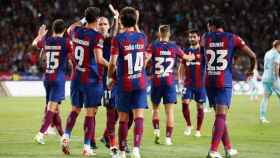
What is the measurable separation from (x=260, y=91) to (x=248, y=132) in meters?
20.1

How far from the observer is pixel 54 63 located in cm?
1316

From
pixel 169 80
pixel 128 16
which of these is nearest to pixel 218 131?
pixel 128 16

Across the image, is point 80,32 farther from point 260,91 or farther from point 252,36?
point 252,36

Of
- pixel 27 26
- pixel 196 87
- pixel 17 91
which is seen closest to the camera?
pixel 196 87

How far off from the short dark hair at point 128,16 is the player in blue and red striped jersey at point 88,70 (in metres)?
0.81

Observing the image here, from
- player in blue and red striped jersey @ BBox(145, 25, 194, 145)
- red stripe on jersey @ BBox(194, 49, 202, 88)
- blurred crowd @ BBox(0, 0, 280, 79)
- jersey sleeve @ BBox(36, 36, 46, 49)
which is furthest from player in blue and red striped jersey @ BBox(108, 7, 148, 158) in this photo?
blurred crowd @ BBox(0, 0, 280, 79)

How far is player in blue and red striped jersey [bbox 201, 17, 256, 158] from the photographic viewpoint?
10867mm

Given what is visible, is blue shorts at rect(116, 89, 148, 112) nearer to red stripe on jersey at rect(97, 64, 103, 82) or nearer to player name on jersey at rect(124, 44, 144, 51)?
player name on jersey at rect(124, 44, 144, 51)

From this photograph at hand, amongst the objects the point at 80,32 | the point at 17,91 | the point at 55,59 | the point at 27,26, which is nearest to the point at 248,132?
the point at 55,59

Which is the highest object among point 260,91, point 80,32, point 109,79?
point 80,32

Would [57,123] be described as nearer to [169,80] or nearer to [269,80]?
[169,80]

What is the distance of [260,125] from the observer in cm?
1809

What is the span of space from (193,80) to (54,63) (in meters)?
3.78

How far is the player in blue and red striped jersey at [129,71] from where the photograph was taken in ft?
33.1
